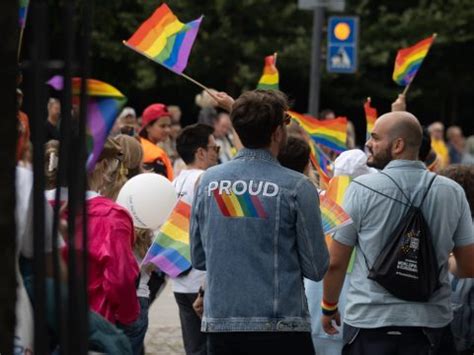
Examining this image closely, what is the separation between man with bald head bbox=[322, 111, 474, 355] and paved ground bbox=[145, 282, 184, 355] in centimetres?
431

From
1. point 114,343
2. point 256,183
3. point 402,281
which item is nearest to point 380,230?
point 402,281

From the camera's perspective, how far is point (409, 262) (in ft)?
18.7

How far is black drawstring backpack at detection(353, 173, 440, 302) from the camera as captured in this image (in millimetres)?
5680

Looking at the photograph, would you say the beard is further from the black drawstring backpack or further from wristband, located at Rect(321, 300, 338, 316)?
wristband, located at Rect(321, 300, 338, 316)

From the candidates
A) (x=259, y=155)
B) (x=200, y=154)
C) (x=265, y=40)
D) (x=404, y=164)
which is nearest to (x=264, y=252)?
(x=259, y=155)

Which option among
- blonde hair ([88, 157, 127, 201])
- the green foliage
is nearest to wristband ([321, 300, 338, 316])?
blonde hair ([88, 157, 127, 201])

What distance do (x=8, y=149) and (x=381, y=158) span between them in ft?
9.39

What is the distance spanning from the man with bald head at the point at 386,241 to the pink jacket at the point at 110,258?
92 centimetres

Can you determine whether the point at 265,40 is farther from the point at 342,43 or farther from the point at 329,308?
the point at 329,308

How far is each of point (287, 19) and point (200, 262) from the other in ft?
72.1

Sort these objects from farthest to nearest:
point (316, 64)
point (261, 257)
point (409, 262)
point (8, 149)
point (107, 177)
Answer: point (316, 64) < point (107, 177) < point (409, 262) < point (261, 257) < point (8, 149)

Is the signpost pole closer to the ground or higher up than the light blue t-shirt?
higher up

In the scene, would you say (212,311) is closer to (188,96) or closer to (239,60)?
(239,60)

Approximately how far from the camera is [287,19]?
27266 mm
